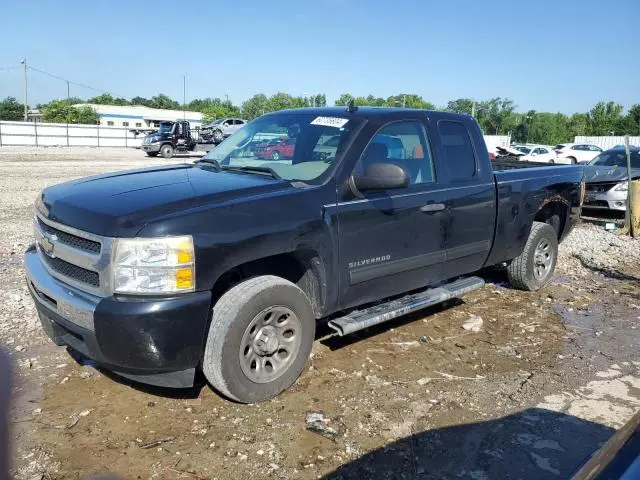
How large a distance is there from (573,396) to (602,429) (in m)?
0.46

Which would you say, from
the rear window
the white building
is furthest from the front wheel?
the white building

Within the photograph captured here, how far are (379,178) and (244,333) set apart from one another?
1.42 meters

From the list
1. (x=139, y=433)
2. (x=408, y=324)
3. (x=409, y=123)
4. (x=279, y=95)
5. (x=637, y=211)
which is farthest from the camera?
(x=279, y=95)

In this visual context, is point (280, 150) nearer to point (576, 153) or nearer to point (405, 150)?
point (405, 150)

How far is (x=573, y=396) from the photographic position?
389 centimetres

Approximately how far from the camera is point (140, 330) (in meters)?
2.97

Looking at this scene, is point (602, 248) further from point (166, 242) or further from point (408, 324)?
point (166, 242)

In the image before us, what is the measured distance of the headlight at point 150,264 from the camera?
3.00m

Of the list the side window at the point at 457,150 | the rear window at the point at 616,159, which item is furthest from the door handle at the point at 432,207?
the rear window at the point at 616,159

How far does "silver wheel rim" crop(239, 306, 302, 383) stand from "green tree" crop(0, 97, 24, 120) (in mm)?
83394

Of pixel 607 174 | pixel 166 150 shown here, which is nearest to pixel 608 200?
pixel 607 174

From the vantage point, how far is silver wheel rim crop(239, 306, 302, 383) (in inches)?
136

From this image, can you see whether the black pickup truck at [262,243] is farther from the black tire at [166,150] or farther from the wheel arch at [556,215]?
the black tire at [166,150]

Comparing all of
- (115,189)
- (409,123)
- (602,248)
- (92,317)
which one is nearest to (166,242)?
(92,317)
